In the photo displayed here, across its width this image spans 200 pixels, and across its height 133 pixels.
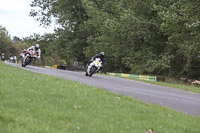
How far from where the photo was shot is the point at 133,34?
3775 centimetres

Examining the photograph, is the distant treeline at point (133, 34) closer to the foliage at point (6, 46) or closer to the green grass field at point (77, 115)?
the green grass field at point (77, 115)

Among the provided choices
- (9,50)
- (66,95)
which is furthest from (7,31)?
(66,95)

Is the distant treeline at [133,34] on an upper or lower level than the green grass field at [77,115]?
upper

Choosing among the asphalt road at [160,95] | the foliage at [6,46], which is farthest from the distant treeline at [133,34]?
the foliage at [6,46]

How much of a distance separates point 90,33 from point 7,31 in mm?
75254

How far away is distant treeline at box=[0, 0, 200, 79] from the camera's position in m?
30.4

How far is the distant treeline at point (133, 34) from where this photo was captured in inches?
1198

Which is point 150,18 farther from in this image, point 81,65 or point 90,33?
point 81,65

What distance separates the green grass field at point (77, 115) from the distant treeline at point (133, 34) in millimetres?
18347

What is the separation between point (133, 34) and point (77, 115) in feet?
102

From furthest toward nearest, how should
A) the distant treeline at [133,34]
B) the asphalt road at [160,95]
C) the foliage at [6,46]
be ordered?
the foliage at [6,46] → the distant treeline at [133,34] → the asphalt road at [160,95]

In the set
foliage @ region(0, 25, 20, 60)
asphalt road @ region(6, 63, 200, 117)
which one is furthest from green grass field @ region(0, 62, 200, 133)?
foliage @ region(0, 25, 20, 60)

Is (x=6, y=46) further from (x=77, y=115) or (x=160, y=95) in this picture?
(x=77, y=115)

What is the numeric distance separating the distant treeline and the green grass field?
1835cm
